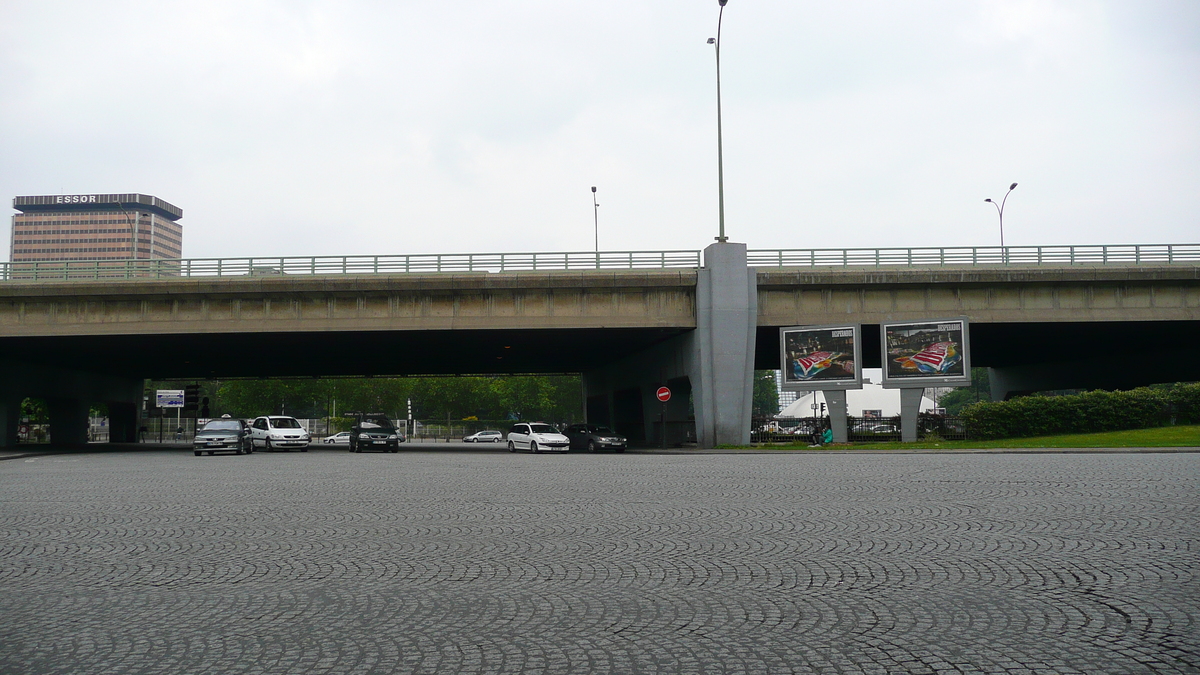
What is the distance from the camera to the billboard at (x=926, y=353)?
36.0 m

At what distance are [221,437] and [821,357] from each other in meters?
23.9

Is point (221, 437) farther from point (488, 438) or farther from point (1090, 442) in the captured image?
point (488, 438)

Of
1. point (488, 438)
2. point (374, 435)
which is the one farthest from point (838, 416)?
point (488, 438)

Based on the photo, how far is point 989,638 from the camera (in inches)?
208

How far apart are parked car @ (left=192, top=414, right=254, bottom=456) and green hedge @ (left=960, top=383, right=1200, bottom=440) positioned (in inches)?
1156

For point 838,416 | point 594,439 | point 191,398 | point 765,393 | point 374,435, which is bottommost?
point 594,439

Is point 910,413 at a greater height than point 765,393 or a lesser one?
lesser

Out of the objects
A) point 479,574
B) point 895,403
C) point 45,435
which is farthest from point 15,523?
point 45,435

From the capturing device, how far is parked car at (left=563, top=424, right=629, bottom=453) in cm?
4091

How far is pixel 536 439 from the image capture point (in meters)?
41.2

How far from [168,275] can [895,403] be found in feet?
161

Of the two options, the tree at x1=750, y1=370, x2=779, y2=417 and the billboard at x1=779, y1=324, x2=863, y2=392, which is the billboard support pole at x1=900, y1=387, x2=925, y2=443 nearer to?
the billboard at x1=779, y1=324, x2=863, y2=392

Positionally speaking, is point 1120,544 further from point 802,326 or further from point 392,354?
point 392,354

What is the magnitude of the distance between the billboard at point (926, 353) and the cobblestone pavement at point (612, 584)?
22.7 meters
